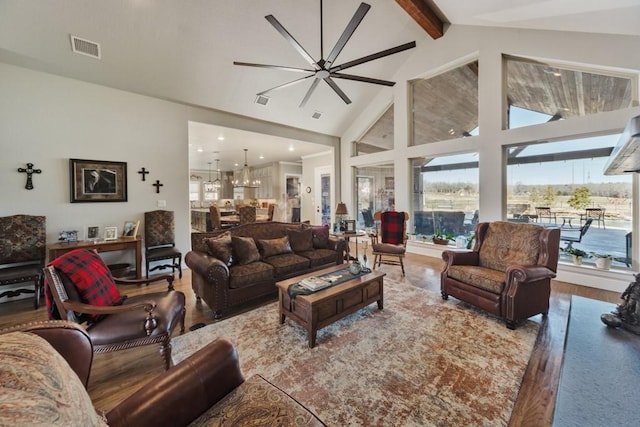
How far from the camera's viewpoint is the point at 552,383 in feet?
6.05

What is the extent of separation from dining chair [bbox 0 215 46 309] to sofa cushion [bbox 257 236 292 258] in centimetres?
262

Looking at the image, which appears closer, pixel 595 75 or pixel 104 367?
pixel 104 367

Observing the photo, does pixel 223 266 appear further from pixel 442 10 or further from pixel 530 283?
pixel 442 10

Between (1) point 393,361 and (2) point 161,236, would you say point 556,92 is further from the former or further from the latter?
(2) point 161,236

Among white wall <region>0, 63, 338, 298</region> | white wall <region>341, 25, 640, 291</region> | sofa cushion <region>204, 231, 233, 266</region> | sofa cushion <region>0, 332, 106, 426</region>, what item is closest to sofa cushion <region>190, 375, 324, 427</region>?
sofa cushion <region>0, 332, 106, 426</region>

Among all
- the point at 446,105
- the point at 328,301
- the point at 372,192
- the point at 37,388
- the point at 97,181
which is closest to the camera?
the point at 37,388

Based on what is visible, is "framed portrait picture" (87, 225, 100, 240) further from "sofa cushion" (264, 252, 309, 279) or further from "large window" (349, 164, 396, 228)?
"large window" (349, 164, 396, 228)

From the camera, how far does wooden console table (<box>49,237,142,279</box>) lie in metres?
3.26

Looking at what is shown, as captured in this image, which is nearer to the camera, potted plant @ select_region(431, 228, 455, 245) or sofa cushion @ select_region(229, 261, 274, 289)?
sofa cushion @ select_region(229, 261, 274, 289)

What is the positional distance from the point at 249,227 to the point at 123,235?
2.17 m

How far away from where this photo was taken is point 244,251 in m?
3.32

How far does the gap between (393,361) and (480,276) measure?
1.54 meters

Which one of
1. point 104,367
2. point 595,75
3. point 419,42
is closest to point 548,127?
point 595,75

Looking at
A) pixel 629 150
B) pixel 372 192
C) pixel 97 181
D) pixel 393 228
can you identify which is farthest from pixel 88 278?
pixel 372 192
